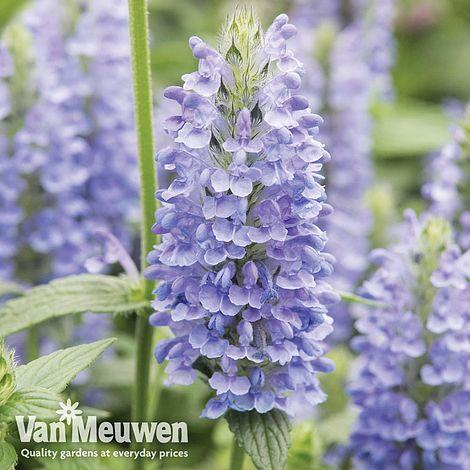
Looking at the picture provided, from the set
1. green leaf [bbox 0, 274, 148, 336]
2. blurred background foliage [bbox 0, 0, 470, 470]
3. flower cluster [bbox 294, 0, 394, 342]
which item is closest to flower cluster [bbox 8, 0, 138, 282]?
blurred background foliage [bbox 0, 0, 470, 470]

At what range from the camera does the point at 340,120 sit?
14.5 feet

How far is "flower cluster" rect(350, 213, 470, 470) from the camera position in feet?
8.46

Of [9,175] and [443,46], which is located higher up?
[443,46]

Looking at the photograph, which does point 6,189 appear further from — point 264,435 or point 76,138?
point 264,435

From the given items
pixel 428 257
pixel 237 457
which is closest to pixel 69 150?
pixel 428 257

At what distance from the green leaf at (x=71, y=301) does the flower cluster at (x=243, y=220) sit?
0.78ft

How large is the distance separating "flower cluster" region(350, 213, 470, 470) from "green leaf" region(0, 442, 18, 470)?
1.08m

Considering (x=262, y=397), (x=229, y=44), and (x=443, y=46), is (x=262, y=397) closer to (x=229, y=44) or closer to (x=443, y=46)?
(x=229, y=44)

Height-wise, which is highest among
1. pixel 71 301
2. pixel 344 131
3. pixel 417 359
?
pixel 344 131

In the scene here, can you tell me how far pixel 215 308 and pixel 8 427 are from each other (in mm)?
503

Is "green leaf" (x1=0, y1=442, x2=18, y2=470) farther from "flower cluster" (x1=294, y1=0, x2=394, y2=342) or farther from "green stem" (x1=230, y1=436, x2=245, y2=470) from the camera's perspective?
"flower cluster" (x1=294, y1=0, x2=394, y2=342)

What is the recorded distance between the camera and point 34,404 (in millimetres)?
1827

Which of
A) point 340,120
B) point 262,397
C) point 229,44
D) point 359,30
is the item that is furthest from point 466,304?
point 359,30

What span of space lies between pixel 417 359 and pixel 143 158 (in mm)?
1026
